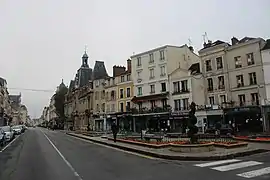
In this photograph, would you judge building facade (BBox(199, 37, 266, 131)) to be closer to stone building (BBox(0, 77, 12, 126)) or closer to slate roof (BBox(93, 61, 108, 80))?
→ slate roof (BBox(93, 61, 108, 80))

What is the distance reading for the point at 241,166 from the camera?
11.9 metres

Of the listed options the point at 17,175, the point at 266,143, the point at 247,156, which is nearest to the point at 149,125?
the point at 266,143

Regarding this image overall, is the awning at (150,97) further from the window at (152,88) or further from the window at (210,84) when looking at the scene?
the window at (210,84)

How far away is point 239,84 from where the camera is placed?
4247cm

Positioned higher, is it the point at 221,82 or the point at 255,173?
the point at 221,82

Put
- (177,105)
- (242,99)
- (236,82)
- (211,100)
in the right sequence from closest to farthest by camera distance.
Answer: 1. (242,99)
2. (236,82)
3. (211,100)
4. (177,105)

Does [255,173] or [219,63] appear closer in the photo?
[255,173]

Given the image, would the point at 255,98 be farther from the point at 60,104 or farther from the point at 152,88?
the point at 60,104

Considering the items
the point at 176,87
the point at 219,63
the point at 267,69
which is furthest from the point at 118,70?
the point at 267,69

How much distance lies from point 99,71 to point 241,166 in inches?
2638

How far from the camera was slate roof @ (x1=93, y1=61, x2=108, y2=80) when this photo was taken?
7638cm

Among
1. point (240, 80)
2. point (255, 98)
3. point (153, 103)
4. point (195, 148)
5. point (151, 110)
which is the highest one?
point (240, 80)

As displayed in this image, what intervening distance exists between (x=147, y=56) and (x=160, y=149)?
40395 mm

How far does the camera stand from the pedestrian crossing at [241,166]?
10.3 meters
